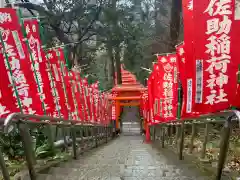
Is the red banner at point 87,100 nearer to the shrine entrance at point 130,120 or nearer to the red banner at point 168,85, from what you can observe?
the red banner at point 168,85

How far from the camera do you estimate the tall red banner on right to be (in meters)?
4.25

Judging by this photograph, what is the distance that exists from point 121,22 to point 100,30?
103 centimetres

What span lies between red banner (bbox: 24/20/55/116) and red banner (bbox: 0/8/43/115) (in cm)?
37

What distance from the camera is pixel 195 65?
14.9ft

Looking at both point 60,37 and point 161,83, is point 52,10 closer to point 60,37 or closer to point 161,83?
point 60,37

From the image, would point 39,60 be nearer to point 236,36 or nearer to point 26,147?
point 26,147

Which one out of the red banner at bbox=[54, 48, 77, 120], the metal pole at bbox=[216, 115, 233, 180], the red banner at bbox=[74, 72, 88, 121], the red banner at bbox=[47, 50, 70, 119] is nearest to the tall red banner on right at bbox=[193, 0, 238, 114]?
the metal pole at bbox=[216, 115, 233, 180]

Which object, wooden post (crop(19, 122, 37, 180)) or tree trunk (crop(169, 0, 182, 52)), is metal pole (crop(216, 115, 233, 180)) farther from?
tree trunk (crop(169, 0, 182, 52))

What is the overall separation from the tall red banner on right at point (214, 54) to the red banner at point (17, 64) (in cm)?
325

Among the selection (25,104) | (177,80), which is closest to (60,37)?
(177,80)

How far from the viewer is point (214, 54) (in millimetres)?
4367

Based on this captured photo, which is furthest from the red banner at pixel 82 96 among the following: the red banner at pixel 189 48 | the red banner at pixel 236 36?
the red banner at pixel 236 36

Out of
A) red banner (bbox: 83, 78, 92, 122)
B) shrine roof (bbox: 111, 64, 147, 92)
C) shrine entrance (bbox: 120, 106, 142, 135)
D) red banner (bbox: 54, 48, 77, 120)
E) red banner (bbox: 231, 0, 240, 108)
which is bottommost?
shrine entrance (bbox: 120, 106, 142, 135)

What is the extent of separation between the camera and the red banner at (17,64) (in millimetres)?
5727
